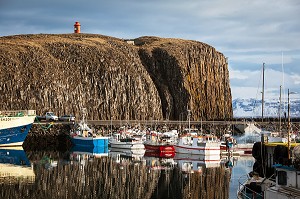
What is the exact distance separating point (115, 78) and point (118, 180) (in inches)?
3565

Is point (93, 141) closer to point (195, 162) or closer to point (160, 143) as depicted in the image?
point (160, 143)

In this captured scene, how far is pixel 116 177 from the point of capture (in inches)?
2186

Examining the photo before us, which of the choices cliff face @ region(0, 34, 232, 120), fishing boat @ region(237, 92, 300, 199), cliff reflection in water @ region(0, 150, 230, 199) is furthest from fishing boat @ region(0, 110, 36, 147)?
fishing boat @ region(237, 92, 300, 199)

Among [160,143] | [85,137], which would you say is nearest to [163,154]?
[160,143]

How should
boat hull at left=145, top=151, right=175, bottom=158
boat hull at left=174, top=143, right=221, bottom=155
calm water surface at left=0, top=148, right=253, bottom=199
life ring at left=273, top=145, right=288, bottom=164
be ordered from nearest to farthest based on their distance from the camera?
life ring at left=273, top=145, right=288, bottom=164 → calm water surface at left=0, top=148, right=253, bottom=199 → boat hull at left=174, top=143, right=221, bottom=155 → boat hull at left=145, top=151, right=175, bottom=158

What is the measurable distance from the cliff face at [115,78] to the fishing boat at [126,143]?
108 ft

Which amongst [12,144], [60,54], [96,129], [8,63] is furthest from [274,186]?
[60,54]

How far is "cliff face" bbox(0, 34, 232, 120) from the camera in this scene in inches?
4995

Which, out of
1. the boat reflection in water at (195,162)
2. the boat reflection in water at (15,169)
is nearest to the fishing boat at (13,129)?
the boat reflection in water at (15,169)

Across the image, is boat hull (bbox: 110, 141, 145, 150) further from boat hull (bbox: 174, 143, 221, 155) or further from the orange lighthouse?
the orange lighthouse

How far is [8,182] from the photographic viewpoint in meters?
50.3

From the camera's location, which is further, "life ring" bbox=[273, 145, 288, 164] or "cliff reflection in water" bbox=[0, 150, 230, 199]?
"cliff reflection in water" bbox=[0, 150, 230, 199]

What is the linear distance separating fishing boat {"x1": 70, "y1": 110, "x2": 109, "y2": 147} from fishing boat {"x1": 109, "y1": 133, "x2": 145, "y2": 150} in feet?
5.93

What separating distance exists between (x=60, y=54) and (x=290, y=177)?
121 meters
